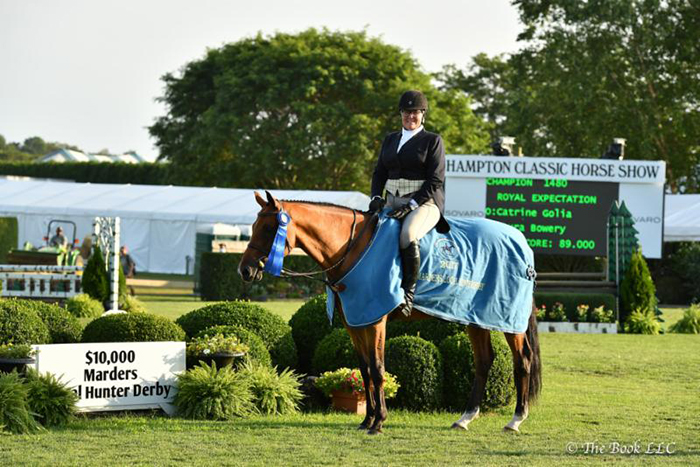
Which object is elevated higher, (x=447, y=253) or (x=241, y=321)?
(x=447, y=253)

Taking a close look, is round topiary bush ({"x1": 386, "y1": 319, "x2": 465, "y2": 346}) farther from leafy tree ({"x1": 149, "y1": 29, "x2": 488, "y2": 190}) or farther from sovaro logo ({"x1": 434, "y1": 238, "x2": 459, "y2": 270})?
leafy tree ({"x1": 149, "y1": 29, "x2": 488, "y2": 190})

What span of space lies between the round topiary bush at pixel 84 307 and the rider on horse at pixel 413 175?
1197cm

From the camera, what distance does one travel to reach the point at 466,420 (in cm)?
912

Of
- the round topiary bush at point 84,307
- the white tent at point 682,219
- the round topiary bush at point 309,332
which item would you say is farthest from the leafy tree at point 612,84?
the round topiary bush at point 309,332

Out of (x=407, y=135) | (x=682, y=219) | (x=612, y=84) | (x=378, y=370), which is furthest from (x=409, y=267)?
(x=612, y=84)

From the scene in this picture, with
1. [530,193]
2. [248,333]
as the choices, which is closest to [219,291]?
[530,193]

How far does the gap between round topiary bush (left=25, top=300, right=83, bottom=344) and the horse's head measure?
2815 millimetres

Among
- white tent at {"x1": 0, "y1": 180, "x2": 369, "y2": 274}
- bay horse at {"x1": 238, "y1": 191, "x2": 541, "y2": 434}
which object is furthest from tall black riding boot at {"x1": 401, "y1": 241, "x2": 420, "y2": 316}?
white tent at {"x1": 0, "y1": 180, "x2": 369, "y2": 274}

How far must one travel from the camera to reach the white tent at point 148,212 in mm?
39250

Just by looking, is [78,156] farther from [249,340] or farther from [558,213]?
[249,340]

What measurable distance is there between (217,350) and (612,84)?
37.2 m

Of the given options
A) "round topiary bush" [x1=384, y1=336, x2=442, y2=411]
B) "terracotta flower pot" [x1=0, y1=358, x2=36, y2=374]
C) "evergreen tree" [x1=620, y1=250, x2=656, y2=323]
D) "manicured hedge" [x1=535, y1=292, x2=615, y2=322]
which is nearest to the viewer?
"terracotta flower pot" [x1=0, y1=358, x2=36, y2=374]

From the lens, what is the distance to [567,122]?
146 ft

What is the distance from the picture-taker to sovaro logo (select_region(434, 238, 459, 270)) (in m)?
8.98
